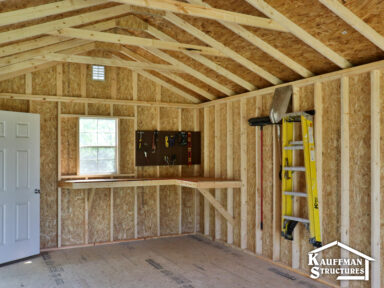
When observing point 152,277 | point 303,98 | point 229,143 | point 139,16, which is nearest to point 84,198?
point 152,277

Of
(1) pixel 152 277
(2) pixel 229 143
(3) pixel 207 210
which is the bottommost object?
(1) pixel 152 277

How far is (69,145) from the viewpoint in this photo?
6.86 m

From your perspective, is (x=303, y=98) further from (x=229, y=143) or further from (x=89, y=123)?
(x=89, y=123)

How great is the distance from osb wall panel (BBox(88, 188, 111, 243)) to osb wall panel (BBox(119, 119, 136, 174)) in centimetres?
59

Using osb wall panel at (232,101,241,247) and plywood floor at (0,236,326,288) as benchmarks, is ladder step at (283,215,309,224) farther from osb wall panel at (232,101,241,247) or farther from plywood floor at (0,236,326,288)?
osb wall panel at (232,101,241,247)

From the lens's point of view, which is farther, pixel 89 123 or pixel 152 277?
pixel 89 123

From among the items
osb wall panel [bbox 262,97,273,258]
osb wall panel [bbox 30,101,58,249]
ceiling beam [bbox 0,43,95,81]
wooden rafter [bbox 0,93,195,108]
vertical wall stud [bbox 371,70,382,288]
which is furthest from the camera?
osb wall panel [bbox 30,101,58,249]

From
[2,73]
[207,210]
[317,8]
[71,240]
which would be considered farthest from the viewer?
[207,210]

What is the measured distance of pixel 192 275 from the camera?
5234 millimetres

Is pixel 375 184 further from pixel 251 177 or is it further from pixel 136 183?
pixel 136 183

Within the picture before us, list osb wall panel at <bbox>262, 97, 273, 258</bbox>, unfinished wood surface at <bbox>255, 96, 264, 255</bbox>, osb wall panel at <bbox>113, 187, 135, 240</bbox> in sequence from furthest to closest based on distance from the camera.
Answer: osb wall panel at <bbox>113, 187, 135, 240</bbox> → unfinished wood surface at <bbox>255, 96, 264, 255</bbox> → osb wall panel at <bbox>262, 97, 273, 258</bbox>

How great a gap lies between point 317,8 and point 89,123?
4730 millimetres

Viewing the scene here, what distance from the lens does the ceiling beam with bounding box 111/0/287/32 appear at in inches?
145

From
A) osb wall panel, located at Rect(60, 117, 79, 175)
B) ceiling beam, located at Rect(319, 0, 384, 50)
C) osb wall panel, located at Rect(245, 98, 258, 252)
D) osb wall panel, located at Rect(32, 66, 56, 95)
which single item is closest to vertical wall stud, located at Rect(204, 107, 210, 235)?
osb wall panel, located at Rect(245, 98, 258, 252)
